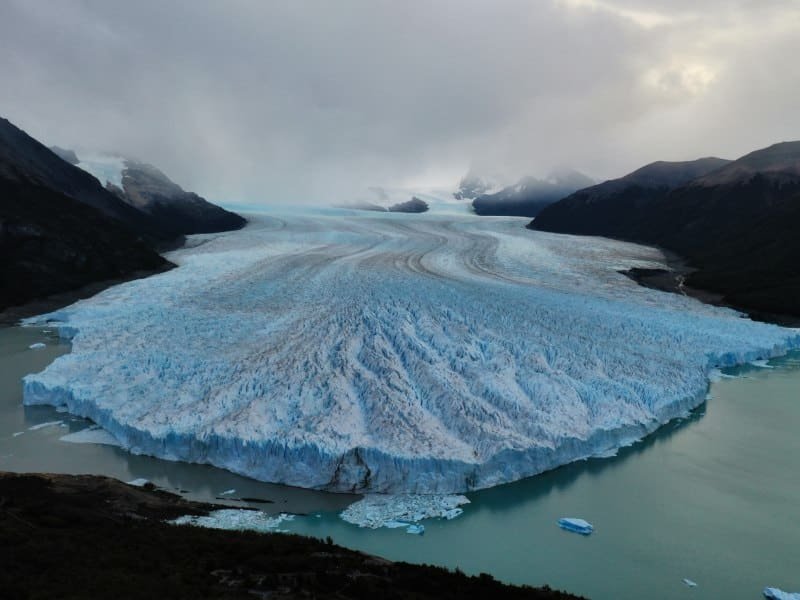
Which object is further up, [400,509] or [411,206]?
[411,206]

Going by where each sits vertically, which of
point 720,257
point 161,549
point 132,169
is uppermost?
point 132,169

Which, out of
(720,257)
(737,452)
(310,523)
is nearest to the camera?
(310,523)

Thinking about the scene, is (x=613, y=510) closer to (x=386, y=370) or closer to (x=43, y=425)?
(x=386, y=370)

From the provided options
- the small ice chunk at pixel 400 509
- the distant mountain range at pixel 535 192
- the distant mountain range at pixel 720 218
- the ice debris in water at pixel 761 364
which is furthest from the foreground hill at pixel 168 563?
the distant mountain range at pixel 535 192

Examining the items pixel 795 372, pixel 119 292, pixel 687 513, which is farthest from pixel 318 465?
pixel 119 292

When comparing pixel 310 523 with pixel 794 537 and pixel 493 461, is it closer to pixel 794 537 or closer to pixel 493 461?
pixel 493 461

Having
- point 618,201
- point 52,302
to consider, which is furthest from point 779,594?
point 618,201

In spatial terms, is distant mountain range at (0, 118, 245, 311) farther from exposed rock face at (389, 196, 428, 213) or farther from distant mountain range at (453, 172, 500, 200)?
distant mountain range at (453, 172, 500, 200)
